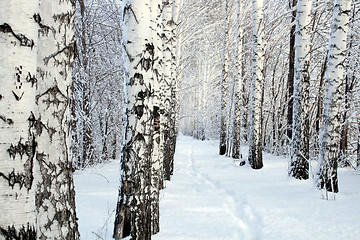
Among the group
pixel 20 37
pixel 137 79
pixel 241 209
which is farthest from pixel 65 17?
pixel 241 209

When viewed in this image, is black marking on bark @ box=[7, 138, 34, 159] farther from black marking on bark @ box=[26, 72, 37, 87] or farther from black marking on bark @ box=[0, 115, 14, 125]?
black marking on bark @ box=[26, 72, 37, 87]

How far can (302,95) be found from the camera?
6461 millimetres

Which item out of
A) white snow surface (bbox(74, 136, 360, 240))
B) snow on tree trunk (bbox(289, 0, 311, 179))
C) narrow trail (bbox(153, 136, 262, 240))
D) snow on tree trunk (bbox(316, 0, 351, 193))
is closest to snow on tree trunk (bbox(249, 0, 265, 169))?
white snow surface (bbox(74, 136, 360, 240))

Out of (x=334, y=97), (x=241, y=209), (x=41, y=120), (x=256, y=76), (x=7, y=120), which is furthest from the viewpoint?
(x=256, y=76)

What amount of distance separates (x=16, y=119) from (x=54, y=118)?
2.15 feet

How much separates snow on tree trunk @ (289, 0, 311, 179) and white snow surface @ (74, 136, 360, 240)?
426 mm

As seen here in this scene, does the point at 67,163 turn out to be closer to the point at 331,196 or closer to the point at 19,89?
the point at 19,89

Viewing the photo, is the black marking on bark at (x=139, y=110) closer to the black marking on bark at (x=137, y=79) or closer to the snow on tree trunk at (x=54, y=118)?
the black marking on bark at (x=137, y=79)

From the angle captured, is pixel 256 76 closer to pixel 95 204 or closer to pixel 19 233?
pixel 95 204

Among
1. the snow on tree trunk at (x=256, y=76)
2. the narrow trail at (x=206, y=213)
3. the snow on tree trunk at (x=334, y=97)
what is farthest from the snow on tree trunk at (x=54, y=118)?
the snow on tree trunk at (x=256, y=76)

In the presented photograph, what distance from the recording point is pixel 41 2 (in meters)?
1.60

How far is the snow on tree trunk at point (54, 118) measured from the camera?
1611mm

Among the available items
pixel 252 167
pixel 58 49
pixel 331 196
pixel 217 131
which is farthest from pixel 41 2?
pixel 217 131

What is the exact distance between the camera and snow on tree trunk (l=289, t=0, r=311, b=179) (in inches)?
254
